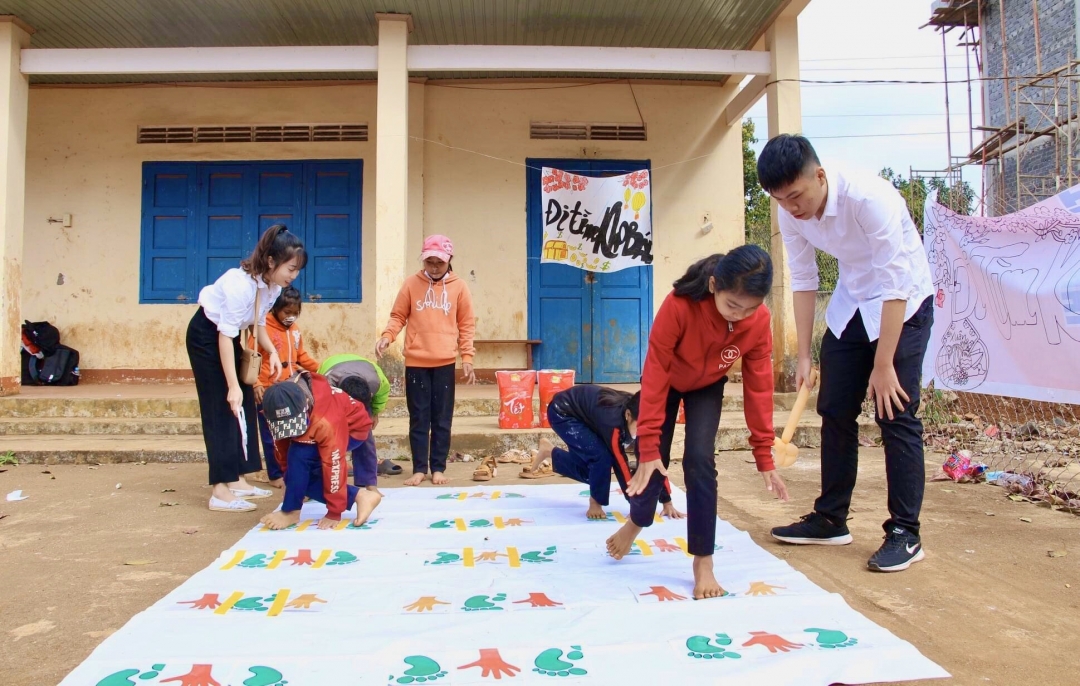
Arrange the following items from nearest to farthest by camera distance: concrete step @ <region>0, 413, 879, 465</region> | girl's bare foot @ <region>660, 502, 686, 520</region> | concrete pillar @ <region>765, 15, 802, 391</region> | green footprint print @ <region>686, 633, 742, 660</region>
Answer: green footprint print @ <region>686, 633, 742, 660</region>, girl's bare foot @ <region>660, 502, 686, 520</region>, concrete step @ <region>0, 413, 879, 465</region>, concrete pillar @ <region>765, 15, 802, 391</region>

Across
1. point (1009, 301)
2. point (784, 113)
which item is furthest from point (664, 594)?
point (784, 113)

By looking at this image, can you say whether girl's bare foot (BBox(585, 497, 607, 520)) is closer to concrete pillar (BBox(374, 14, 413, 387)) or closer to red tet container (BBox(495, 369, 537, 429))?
red tet container (BBox(495, 369, 537, 429))

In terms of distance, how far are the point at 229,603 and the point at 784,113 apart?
6.21 meters

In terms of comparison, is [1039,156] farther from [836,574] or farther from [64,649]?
[64,649]

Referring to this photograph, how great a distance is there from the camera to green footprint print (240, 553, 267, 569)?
2.69 m

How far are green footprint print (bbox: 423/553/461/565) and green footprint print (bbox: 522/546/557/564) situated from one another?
0.27 metres

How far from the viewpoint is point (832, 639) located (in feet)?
6.38

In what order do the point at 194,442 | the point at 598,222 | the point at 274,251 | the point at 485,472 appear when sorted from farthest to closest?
the point at 598,222 → the point at 194,442 → the point at 485,472 → the point at 274,251

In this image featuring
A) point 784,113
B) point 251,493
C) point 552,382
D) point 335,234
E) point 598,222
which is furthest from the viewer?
point 335,234

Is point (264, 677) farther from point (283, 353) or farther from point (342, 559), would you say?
point (283, 353)

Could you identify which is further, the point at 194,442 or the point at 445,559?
the point at 194,442

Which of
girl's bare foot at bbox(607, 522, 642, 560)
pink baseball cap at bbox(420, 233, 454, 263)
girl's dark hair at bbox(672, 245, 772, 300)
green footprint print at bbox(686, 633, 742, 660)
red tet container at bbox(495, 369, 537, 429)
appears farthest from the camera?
red tet container at bbox(495, 369, 537, 429)

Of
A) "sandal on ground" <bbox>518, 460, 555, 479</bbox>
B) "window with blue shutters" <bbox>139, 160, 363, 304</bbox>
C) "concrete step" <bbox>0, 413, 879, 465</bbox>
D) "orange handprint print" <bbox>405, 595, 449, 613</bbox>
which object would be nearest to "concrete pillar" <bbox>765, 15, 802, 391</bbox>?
"concrete step" <bbox>0, 413, 879, 465</bbox>

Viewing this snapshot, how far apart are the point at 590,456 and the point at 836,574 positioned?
3.90ft
